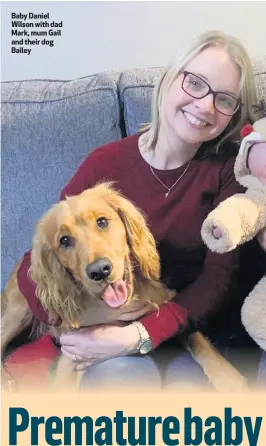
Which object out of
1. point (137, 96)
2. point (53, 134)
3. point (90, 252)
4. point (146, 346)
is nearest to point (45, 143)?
point (53, 134)

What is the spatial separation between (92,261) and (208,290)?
11.8 inches

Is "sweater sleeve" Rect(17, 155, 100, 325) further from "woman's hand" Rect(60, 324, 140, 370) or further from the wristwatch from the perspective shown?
the wristwatch

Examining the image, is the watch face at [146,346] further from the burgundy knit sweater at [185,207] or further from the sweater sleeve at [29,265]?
the sweater sleeve at [29,265]

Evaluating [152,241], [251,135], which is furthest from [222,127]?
[152,241]

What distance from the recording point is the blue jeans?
3.51 feet

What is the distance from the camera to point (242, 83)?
1119 mm

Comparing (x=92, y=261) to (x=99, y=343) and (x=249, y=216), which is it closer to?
(x=99, y=343)

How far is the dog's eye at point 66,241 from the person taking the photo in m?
1.01

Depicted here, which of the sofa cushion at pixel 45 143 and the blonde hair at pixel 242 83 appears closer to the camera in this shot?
the blonde hair at pixel 242 83

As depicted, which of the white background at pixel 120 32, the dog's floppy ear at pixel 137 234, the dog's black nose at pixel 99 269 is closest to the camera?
the dog's black nose at pixel 99 269

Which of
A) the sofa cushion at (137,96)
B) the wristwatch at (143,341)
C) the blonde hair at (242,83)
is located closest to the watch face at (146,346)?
the wristwatch at (143,341)

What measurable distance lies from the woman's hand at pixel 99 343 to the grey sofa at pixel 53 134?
345mm

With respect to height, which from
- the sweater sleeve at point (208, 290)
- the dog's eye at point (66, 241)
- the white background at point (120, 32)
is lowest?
the sweater sleeve at point (208, 290)

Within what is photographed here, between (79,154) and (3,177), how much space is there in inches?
8.0
